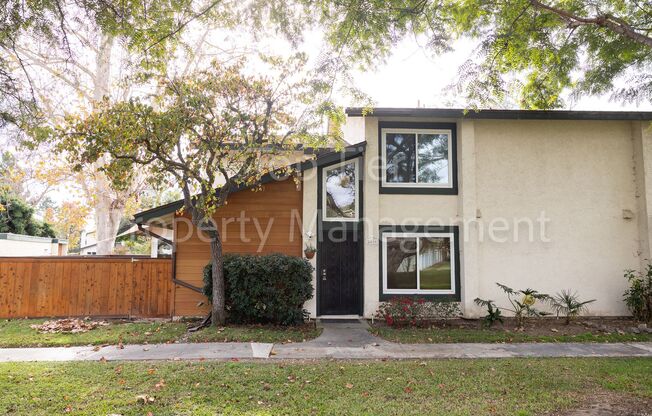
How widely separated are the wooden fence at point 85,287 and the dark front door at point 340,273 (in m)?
4.09

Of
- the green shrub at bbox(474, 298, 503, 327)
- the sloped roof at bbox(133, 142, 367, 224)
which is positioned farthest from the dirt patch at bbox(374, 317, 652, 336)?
the sloped roof at bbox(133, 142, 367, 224)

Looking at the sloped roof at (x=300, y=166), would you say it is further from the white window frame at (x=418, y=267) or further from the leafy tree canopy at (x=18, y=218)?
the leafy tree canopy at (x=18, y=218)

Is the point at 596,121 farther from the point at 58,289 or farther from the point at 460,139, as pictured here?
the point at 58,289

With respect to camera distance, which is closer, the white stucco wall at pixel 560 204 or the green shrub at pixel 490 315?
the green shrub at pixel 490 315

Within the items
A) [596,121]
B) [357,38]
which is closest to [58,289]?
[357,38]

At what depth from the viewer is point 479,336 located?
8836mm

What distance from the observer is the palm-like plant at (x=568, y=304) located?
33.2 feet

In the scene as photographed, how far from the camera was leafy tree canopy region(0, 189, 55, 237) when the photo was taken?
2164cm

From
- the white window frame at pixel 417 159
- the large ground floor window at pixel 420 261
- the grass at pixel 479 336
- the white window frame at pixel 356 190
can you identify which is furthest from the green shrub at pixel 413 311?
the white window frame at pixel 417 159

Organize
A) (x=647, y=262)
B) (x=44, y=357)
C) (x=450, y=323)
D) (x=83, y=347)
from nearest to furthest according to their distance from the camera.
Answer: (x=44, y=357), (x=83, y=347), (x=450, y=323), (x=647, y=262)

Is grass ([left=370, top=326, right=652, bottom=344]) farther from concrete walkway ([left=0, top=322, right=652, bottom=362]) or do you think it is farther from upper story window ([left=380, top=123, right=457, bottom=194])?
upper story window ([left=380, top=123, right=457, bottom=194])

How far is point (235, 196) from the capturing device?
10617 mm

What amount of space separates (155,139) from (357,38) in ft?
15.7

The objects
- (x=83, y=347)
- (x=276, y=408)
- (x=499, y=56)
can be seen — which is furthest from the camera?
(x=499, y=56)
